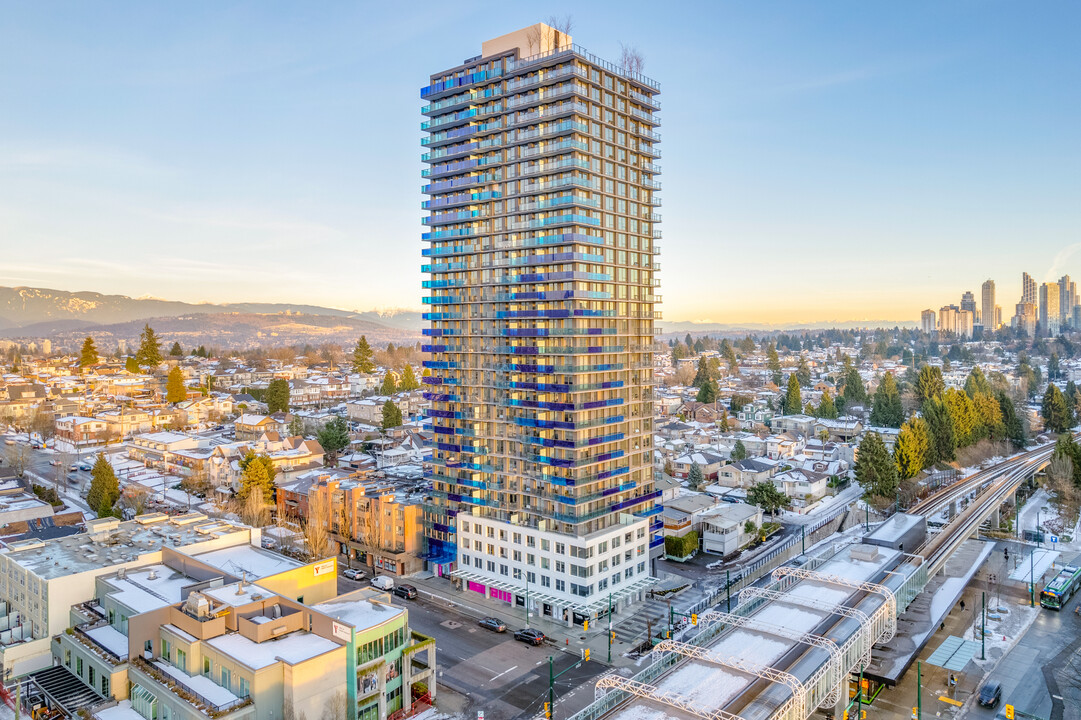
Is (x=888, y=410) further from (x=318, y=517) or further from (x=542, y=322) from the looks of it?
(x=318, y=517)

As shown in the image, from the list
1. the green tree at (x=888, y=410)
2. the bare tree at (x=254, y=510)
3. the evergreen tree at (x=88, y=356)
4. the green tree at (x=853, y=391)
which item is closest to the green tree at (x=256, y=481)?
the bare tree at (x=254, y=510)

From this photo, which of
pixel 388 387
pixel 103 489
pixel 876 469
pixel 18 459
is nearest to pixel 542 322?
pixel 876 469

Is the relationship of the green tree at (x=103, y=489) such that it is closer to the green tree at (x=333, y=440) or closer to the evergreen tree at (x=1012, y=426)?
the green tree at (x=333, y=440)

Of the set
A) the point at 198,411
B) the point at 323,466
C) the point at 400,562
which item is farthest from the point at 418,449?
the point at 198,411

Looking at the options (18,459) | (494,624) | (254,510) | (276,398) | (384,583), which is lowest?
(494,624)

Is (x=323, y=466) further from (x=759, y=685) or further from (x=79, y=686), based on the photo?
(x=759, y=685)

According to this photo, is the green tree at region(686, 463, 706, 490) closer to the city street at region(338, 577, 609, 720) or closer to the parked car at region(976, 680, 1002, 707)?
the city street at region(338, 577, 609, 720)
